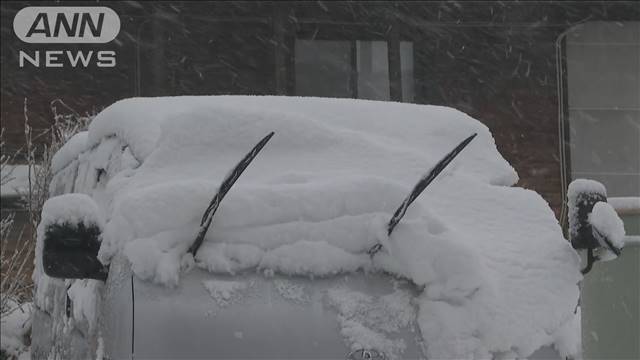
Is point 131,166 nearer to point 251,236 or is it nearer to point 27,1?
point 251,236

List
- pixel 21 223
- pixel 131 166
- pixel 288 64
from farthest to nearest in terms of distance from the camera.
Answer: pixel 288 64 → pixel 21 223 → pixel 131 166

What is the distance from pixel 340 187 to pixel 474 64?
1053 cm

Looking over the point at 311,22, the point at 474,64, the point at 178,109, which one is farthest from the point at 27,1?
the point at 178,109

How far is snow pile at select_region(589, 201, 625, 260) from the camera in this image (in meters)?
3.45

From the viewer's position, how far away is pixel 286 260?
3146 millimetres

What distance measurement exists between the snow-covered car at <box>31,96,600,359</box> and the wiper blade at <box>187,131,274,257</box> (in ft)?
0.05

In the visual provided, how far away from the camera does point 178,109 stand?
360cm

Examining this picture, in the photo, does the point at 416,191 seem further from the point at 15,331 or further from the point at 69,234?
the point at 15,331

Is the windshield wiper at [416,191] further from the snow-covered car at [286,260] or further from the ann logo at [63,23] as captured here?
the ann logo at [63,23]

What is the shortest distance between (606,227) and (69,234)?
1.70 metres

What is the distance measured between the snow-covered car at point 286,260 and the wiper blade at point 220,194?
0.05 ft

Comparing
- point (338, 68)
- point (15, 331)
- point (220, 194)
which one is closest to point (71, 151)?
point (220, 194)

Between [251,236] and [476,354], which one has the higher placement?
[251,236]

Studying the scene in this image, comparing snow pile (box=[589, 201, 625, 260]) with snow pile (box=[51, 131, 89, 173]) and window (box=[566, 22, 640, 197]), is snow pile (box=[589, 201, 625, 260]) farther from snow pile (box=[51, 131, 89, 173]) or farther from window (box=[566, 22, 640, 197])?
window (box=[566, 22, 640, 197])
